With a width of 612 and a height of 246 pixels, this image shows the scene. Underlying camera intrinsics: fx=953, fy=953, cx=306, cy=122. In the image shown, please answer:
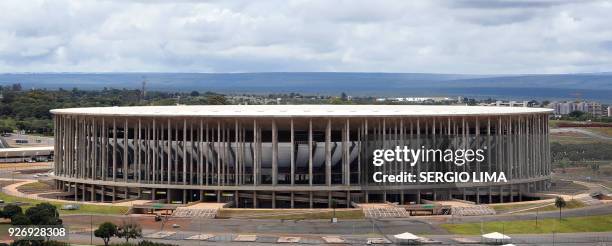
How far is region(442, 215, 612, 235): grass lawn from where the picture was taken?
100875 mm

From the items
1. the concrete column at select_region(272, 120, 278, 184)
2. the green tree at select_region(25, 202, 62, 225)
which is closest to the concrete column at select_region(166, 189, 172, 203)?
the concrete column at select_region(272, 120, 278, 184)

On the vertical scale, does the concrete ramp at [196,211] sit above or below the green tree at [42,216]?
below

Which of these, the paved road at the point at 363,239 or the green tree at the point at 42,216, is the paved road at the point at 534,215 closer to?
the paved road at the point at 363,239

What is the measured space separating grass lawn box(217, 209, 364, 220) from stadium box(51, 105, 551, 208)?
22.2ft

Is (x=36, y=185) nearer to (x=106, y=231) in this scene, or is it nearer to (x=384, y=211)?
(x=106, y=231)

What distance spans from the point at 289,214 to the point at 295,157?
12.8m

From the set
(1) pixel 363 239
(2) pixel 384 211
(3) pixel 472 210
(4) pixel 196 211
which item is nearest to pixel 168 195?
(4) pixel 196 211

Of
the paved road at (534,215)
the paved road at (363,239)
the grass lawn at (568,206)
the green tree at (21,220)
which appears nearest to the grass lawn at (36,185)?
the green tree at (21,220)

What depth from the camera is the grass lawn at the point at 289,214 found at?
108m

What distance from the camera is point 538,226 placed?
10356 cm

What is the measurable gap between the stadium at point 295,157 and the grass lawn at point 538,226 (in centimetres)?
1577

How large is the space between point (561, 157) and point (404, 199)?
288ft

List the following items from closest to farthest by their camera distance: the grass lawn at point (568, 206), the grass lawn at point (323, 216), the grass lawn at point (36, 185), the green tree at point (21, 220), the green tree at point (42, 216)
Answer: the green tree at point (42, 216) < the green tree at point (21, 220) < the grass lawn at point (323, 216) < the grass lawn at point (568, 206) < the grass lawn at point (36, 185)

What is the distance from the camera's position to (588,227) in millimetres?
104625
